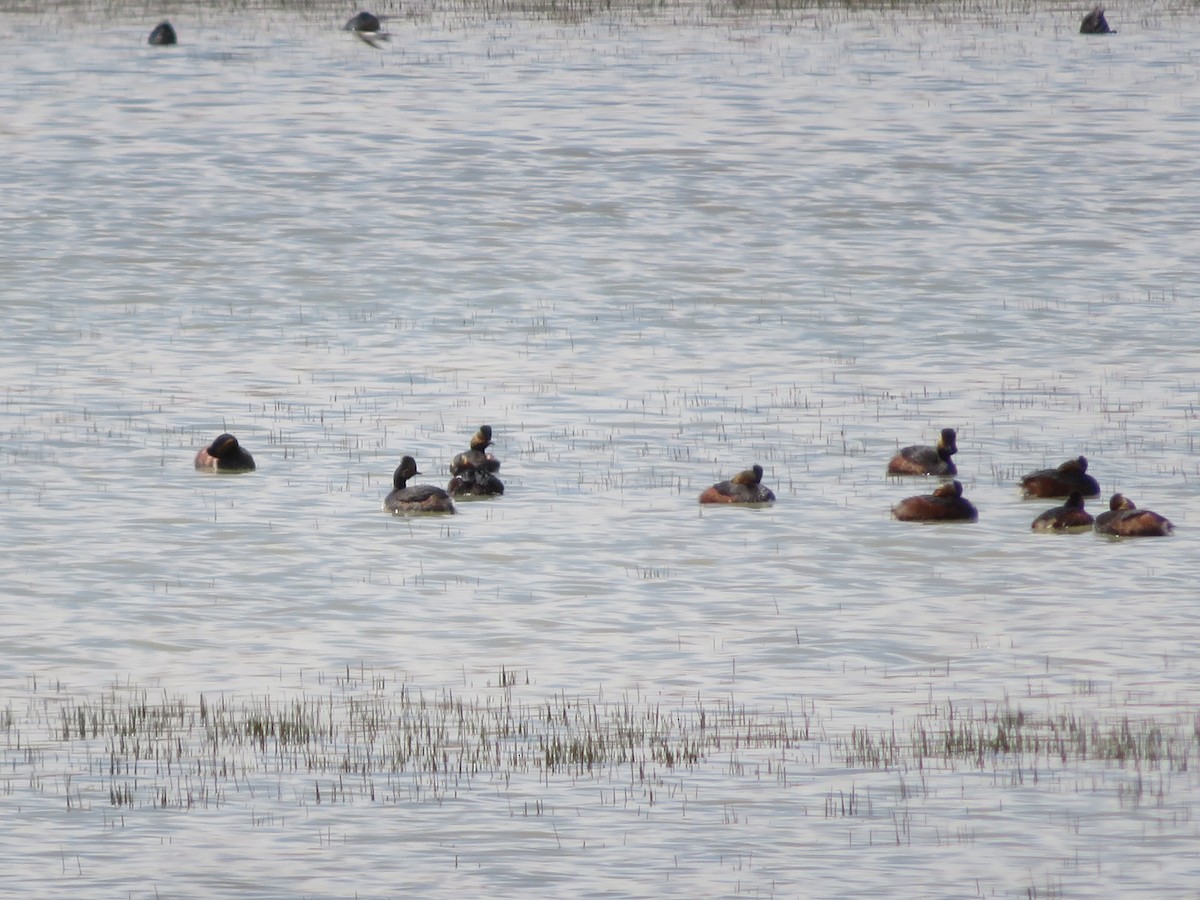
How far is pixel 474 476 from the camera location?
64.4 feet

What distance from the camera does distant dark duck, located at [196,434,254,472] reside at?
20312mm

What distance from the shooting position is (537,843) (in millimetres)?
10578

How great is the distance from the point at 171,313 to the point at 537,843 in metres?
21.8

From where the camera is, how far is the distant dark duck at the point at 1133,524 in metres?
17.6

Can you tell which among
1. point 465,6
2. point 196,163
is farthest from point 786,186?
point 465,6

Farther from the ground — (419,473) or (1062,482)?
(419,473)

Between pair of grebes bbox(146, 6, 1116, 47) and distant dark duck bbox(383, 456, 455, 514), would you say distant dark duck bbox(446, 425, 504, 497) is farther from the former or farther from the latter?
pair of grebes bbox(146, 6, 1116, 47)

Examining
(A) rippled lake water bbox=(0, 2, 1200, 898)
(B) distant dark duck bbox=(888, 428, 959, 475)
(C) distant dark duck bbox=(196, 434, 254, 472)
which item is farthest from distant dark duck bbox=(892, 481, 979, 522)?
(C) distant dark duck bbox=(196, 434, 254, 472)

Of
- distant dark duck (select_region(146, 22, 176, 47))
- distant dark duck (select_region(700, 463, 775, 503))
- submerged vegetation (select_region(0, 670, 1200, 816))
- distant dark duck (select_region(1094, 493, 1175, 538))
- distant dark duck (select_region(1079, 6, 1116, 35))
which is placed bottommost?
submerged vegetation (select_region(0, 670, 1200, 816))

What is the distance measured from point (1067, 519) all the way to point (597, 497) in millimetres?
3833

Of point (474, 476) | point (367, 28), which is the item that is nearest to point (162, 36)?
point (367, 28)

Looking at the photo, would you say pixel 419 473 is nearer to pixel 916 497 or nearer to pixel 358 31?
pixel 916 497

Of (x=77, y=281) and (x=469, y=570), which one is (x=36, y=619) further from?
(x=77, y=281)

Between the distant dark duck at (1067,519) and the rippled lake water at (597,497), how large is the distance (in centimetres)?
16
